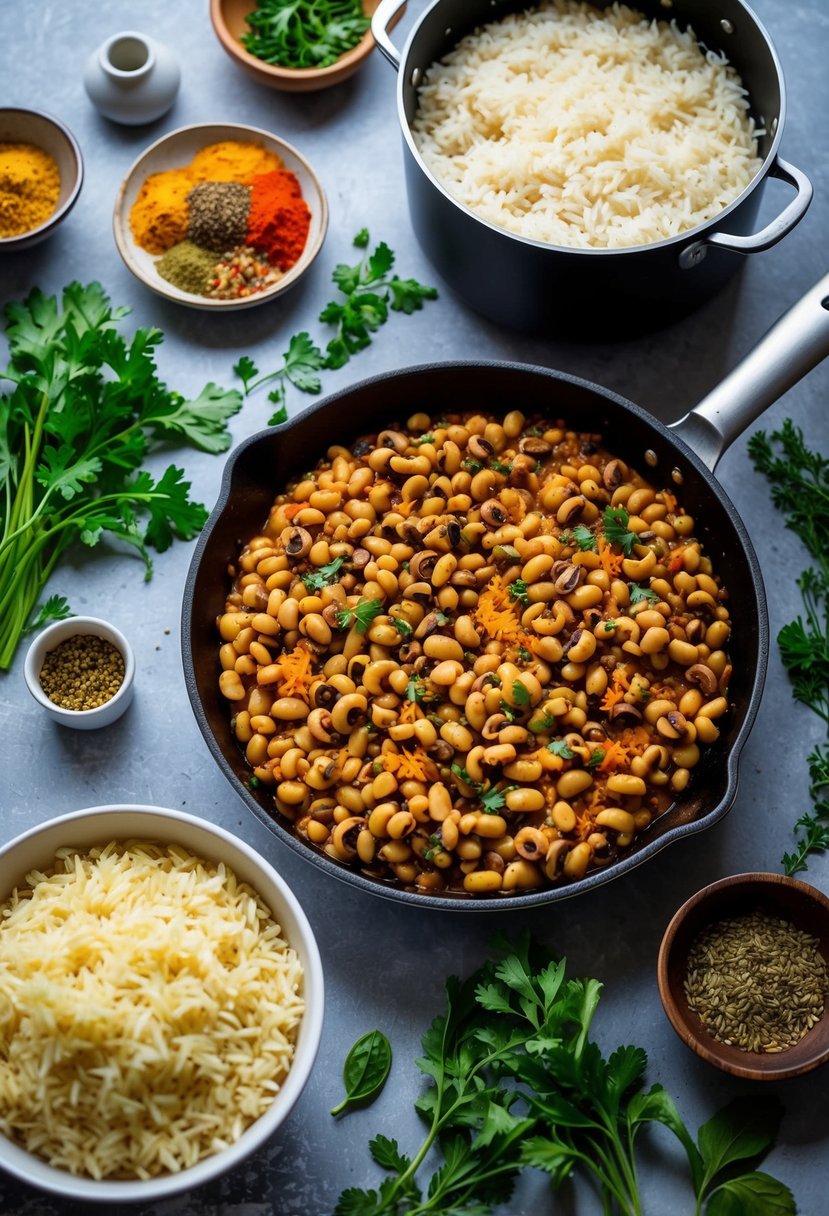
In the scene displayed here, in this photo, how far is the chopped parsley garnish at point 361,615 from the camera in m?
2.57

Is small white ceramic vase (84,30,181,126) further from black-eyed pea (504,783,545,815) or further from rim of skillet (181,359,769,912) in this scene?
black-eyed pea (504,783,545,815)

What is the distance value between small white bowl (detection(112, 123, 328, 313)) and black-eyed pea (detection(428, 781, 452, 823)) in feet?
4.48

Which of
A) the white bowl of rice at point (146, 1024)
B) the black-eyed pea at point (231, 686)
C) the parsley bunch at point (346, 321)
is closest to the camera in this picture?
the white bowl of rice at point (146, 1024)

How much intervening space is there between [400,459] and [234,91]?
1.37 metres

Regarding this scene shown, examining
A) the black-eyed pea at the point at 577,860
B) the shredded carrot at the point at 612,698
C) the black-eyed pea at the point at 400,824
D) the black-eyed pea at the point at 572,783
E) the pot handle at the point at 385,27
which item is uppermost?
the pot handle at the point at 385,27

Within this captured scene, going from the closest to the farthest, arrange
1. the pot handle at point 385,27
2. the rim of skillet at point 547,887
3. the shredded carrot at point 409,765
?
the rim of skillet at point 547,887, the shredded carrot at point 409,765, the pot handle at point 385,27

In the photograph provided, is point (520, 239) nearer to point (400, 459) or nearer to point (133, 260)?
point (400, 459)

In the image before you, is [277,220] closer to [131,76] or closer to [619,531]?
[131,76]

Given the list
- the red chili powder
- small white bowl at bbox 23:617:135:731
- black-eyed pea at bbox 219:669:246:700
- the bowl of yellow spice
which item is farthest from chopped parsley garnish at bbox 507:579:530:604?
the bowl of yellow spice

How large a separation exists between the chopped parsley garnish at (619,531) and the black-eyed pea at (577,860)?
0.66m

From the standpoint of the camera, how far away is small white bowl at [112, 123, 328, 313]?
305 centimetres

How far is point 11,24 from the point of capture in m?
3.37

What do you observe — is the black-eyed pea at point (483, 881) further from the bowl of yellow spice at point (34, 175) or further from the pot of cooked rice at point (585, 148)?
the bowl of yellow spice at point (34, 175)

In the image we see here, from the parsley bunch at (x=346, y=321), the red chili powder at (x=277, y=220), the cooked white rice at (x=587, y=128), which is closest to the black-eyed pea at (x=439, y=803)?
the parsley bunch at (x=346, y=321)
